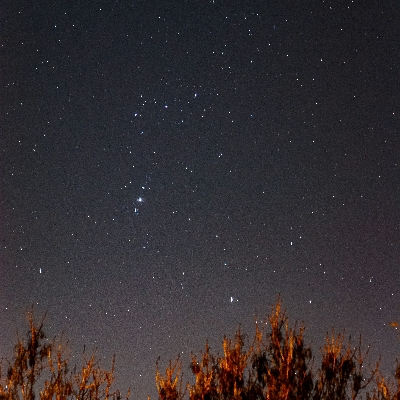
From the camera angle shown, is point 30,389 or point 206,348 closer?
point 30,389

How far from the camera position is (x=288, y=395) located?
42.3 ft

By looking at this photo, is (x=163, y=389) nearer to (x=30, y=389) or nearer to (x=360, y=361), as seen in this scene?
(x=30, y=389)

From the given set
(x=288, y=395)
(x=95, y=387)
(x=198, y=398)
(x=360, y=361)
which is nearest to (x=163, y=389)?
(x=198, y=398)

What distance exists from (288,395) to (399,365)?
2.21m

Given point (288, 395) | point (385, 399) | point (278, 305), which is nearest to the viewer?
point (385, 399)

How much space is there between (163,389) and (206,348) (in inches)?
48.9

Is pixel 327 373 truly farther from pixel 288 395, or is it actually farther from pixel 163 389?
pixel 163 389

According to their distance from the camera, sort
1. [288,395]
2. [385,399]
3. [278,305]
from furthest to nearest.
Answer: [278,305]
[288,395]
[385,399]

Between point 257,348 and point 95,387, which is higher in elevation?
point 257,348

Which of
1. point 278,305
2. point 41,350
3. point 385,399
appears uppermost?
point 278,305

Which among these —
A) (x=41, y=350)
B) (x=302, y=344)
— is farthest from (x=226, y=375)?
(x=41, y=350)

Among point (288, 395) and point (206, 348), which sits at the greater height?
point (206, 348)

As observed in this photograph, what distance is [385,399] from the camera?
39.5 feet

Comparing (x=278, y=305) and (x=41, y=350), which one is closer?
(x=41, y=350)
